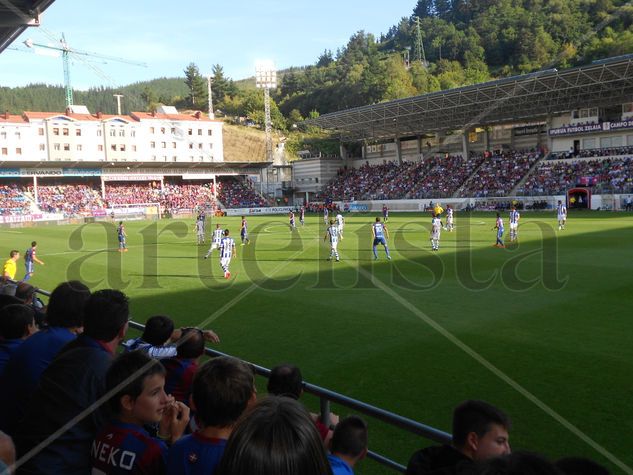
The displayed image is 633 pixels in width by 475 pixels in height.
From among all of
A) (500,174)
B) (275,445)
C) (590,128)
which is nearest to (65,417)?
(275,445)

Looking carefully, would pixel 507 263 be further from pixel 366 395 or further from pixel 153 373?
pixel 153 373

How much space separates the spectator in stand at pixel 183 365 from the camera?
451 cm

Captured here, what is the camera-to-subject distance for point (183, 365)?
4641 millimetres

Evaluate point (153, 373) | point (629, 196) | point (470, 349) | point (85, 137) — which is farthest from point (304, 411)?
point (85, 137)

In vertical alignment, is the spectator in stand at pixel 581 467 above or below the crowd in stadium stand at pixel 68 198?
below

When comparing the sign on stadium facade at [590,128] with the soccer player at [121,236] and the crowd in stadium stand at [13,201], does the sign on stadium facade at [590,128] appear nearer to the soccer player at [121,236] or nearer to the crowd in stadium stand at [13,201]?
the soccer player at [121,236]

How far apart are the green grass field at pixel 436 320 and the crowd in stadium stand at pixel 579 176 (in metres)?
23.9

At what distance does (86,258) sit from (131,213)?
4320 cm

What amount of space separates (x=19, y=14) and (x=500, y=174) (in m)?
57.8

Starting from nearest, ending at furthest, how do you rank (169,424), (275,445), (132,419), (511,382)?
(275,445), (132,419), (169,424), (511,382)

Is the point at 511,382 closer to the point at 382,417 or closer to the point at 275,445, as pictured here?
the point at 382,417

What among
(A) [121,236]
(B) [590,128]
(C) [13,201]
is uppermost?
(B) [590,128]

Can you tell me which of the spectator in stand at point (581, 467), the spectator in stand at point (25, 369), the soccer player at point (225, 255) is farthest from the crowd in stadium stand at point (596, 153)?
the spectator in stand at point (25, 369)

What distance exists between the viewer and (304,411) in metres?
1.77
